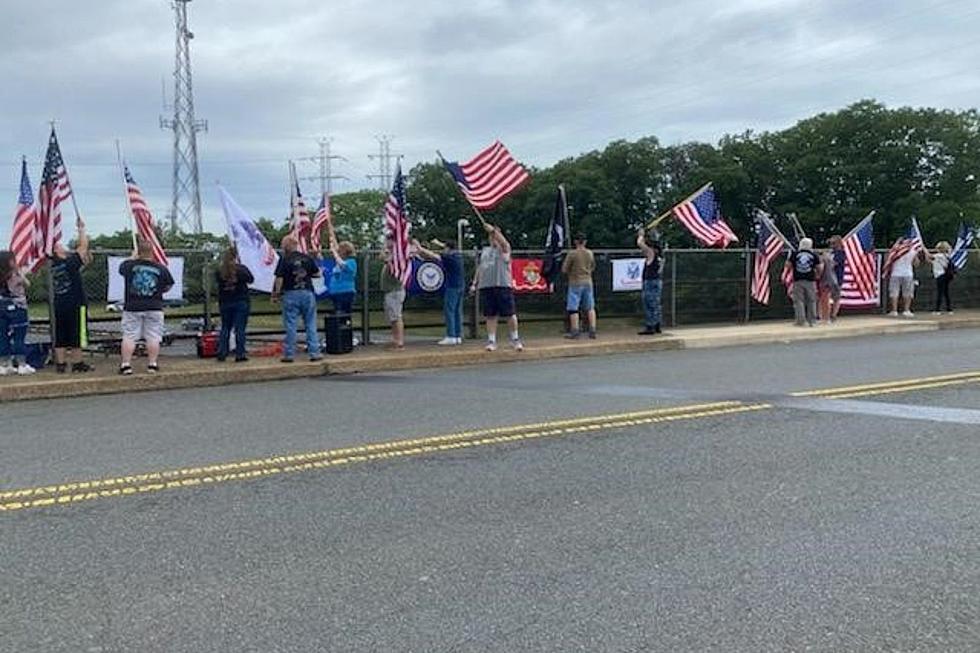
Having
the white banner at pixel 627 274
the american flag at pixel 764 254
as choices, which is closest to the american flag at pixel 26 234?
the white banner at pixel 627 274

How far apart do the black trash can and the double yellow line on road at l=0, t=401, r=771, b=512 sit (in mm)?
6184

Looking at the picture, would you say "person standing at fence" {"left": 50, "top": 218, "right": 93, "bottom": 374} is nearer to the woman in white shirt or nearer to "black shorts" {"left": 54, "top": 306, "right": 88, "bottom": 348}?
"black shorts" {"left": 54, "top": 306, "right": 88, "bottom": 348}

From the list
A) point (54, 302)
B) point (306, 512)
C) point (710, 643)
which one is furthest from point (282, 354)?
point (710, 643)

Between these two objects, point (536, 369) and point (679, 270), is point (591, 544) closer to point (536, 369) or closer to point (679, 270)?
point (536, 369)

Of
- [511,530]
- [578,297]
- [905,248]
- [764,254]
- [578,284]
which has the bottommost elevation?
[511,530]

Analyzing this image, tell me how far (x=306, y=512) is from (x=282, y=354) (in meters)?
8.35

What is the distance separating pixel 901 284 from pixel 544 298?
30.3 feet

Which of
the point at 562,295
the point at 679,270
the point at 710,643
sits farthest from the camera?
the point at 679,270

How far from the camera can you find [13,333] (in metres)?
11.7

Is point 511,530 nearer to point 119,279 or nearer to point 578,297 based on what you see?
point 119,279

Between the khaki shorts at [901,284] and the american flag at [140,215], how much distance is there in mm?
15783

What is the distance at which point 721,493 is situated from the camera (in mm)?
5859

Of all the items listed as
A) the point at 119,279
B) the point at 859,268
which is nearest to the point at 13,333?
the point at 119,279

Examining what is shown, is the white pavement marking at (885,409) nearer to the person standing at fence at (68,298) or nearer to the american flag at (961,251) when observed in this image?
the person standing at fence at (68,298)
